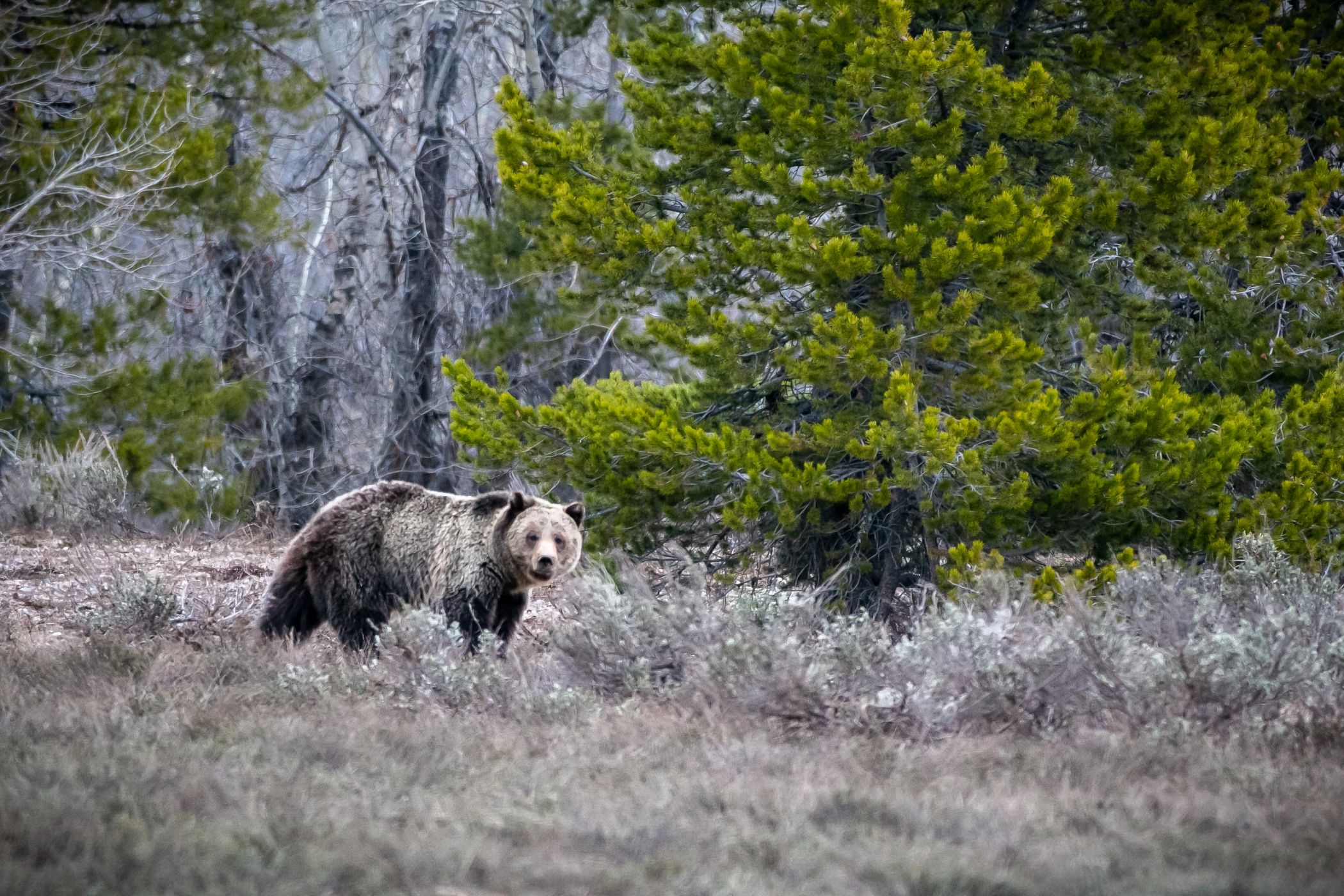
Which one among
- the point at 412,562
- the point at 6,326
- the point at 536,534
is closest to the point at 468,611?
the point at 412,562

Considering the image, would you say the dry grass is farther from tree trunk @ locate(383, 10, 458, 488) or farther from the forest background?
tree trunk @ locate(383, 10, 458, 488)

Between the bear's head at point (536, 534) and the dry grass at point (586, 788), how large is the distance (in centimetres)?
90

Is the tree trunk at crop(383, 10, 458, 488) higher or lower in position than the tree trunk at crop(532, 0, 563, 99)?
lower

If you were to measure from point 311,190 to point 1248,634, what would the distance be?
2320 centimetres

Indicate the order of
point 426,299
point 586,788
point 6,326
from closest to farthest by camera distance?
point 586,788 < point 6,326 < point 426,299

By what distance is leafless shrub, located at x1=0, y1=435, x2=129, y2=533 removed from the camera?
1395 centimetres

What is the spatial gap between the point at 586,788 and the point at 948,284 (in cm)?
537

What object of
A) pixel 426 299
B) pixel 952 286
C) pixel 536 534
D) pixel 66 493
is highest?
pixel 952 286

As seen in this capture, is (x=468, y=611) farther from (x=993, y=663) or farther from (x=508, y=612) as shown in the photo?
(x=993, y=663)

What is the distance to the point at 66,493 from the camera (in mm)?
14070

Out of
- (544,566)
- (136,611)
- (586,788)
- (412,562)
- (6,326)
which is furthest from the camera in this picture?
(6,326)

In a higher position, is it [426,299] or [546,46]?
[546,46]

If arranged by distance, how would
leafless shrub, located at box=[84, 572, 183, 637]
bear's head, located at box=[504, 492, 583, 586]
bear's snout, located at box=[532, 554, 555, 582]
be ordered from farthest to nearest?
leafless shrub, located at box=[84, 572, 183, 637] < bear's head, located at box=[504, 492, 583, 586] < bear's snout, located at box=[532, 554, 555, 582]

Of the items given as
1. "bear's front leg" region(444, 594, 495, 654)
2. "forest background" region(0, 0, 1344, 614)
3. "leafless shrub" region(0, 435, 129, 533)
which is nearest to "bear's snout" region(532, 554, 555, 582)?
"bear's front leg" region(444, 594, 495, 654)
